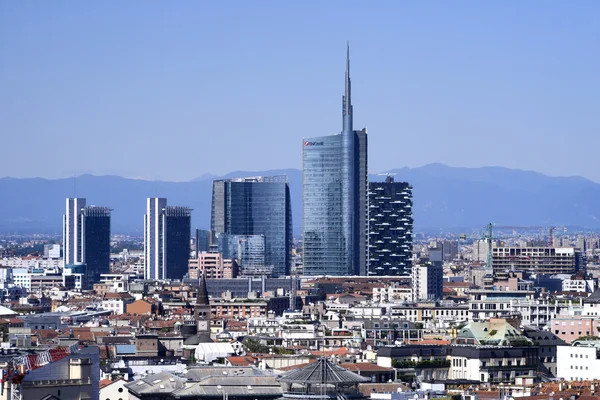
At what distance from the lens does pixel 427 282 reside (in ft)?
555

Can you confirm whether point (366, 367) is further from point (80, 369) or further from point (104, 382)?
point (80, 369)

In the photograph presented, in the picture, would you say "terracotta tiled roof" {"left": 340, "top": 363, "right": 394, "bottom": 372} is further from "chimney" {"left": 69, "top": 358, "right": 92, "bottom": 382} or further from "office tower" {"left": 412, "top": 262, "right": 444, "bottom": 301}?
"office tower" {"left": 412, "top": 262, "right": 444, "bottom": 301}

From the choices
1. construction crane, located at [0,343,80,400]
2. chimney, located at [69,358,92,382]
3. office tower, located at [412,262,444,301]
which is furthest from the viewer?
office tower, located at [412,262,444,301]

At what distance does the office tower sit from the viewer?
167250 millimetres

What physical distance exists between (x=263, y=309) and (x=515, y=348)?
67523 millimetres

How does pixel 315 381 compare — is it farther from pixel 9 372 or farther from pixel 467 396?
pixel 467 396

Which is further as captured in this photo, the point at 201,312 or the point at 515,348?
the point at 201,312

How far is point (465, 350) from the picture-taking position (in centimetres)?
8569

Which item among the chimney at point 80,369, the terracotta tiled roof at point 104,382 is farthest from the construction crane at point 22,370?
the terracotta tiled roof at point 104,382

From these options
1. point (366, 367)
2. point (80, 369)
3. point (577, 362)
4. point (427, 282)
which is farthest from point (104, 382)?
point (427, 282)

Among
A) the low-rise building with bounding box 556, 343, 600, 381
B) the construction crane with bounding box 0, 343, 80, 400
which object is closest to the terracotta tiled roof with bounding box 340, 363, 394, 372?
the low-rise building with bounding box 556, 343, 600, 381

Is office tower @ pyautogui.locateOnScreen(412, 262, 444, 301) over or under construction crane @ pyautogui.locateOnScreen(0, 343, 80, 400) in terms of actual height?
over

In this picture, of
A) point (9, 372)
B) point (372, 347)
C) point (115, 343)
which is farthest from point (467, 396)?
point (115, 343)

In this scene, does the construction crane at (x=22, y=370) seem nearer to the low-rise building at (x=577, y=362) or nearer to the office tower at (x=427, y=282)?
the low-rise building at (x=577, y=362)
